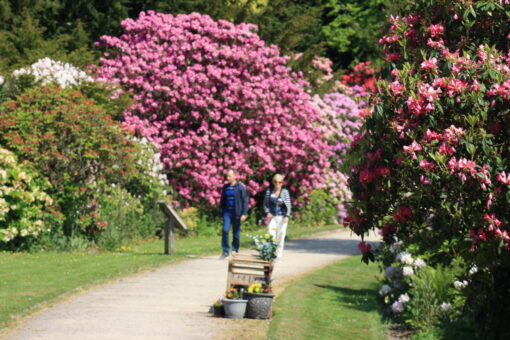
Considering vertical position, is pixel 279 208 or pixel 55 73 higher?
pixel 55 73

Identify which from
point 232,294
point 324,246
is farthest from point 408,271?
point 324,246

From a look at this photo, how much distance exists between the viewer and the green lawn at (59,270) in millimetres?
11938

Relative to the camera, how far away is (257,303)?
11.5 m

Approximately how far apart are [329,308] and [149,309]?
276 centimetres

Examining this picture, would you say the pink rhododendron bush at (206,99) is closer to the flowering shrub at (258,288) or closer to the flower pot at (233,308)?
the flowering shrub at (258,288)

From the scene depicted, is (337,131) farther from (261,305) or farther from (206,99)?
(261,305)

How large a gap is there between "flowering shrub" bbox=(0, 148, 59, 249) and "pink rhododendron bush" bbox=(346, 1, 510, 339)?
11.0 meters

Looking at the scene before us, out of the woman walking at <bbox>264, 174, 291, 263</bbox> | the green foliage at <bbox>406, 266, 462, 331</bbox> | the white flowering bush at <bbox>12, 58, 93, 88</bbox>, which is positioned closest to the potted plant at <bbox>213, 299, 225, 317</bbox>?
the green foliage at <bbox>406, 266, 462, 331</bbox>

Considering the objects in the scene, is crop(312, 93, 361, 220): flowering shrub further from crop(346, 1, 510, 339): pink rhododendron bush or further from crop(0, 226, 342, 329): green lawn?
crop(346, 1, 510, 339): pink rhododendron bush

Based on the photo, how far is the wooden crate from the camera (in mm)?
11883

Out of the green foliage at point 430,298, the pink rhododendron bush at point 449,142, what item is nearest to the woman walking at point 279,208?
the green foliage at point 430,298

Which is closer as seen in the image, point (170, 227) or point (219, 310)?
point (219, 310)

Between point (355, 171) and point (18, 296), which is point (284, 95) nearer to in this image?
point (18, 296)

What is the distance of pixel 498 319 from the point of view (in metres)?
8.53
